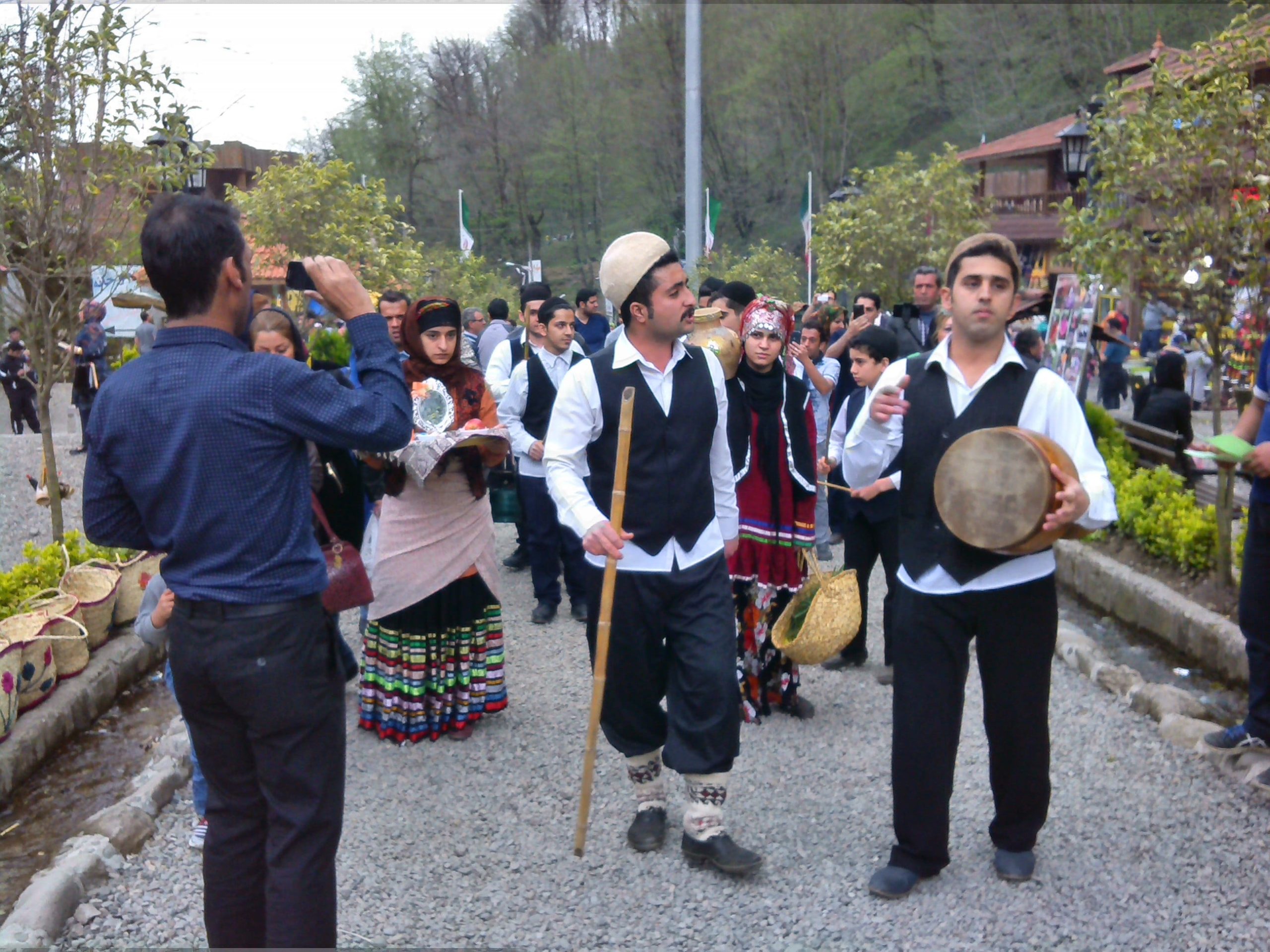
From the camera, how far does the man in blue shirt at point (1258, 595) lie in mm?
4594

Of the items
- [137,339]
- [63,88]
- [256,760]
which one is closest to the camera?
[256,760]

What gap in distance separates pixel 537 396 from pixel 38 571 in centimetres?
302

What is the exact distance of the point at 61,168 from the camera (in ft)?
22.5

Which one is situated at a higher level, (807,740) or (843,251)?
(843,251)

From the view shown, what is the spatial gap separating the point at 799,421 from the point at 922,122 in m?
49.9

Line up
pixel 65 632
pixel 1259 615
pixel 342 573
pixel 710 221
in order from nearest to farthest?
1. pixel 342 573
2. pixel 1259 615
3. pixel 65 632
4. pixel 710 221

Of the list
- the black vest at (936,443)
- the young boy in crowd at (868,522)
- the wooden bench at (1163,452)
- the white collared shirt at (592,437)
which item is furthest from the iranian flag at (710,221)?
the black vest at (936,443)

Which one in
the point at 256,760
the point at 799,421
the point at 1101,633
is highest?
the point at 799,421

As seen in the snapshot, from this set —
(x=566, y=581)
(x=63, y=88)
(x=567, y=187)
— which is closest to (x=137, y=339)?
(x=63, y=88)

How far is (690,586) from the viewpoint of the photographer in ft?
13.2

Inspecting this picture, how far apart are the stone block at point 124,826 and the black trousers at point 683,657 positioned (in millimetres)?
1778

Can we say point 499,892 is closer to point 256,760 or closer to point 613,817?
point 613,817

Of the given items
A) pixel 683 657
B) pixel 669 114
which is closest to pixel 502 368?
pixel 683 657

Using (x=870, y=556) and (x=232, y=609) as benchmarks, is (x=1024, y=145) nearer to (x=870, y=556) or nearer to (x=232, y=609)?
(x=870, y=556)
